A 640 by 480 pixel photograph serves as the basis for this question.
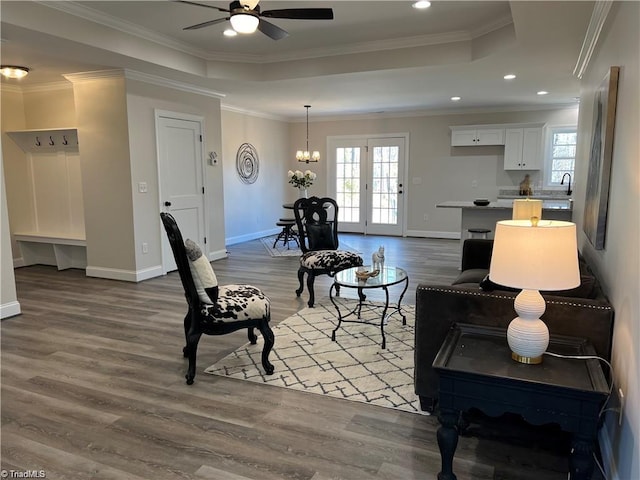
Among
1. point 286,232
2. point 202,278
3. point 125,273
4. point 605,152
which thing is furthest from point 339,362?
point 286,232

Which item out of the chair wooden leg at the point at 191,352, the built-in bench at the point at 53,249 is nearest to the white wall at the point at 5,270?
the built-in bench at the point at 53,249

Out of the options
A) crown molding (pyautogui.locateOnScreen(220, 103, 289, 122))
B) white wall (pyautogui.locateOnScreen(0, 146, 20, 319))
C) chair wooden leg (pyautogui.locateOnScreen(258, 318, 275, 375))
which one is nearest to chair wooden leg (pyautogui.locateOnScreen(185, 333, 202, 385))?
chair wooden leg (pyautogui.locateOnScreen(258, 318, 275, 375))

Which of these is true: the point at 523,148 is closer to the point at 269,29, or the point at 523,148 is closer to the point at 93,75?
the point at 269,29

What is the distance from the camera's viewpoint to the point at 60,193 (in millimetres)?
6441

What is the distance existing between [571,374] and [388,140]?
809 centimetres

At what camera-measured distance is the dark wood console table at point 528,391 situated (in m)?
1.64

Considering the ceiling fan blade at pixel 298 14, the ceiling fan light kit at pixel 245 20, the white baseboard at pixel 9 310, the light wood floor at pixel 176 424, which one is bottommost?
the light wood floor at pixel 176 424

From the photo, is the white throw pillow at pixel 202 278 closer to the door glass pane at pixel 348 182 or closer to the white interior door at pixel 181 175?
the white interior door at pixel 181 175

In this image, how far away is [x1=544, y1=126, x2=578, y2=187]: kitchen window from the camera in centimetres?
808

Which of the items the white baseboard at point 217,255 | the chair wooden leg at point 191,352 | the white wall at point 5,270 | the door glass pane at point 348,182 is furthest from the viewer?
the door glass pane at point 348,182

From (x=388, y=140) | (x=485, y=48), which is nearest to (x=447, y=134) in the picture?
(x=388, y=140)

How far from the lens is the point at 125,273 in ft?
18.4

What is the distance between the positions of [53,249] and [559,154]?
28.9ft
